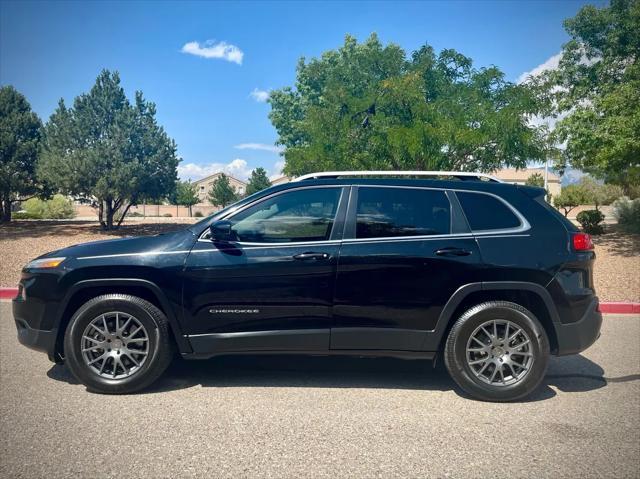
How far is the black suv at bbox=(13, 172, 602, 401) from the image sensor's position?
3992mm

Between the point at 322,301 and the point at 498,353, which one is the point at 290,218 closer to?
the point at 322,301

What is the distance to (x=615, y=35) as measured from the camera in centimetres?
1747

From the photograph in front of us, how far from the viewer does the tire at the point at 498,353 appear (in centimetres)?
397

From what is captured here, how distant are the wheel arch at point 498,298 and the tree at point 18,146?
23.3 m

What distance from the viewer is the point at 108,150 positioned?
20.3 metres

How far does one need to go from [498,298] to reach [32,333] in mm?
4033

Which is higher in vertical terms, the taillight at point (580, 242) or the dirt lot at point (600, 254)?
the taillight at point (580, 242)

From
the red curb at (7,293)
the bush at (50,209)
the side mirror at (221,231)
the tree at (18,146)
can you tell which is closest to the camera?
the side mirror at (221,231)

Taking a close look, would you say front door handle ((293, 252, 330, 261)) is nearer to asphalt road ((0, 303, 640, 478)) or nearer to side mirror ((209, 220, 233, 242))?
side mirror ((209, 220, 233, 242))

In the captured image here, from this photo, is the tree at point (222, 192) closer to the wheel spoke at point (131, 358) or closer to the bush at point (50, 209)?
the bush at point (50, 209)

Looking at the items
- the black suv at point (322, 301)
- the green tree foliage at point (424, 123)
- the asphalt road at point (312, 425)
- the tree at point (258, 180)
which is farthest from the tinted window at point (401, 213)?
the tree at point (258, 180)

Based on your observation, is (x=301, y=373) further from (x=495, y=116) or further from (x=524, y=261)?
(x=495, y=116)

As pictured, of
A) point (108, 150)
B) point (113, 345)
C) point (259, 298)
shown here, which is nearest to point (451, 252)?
point (259, 298)

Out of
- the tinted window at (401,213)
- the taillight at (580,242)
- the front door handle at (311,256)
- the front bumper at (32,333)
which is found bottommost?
the front bumper at (32,333)
